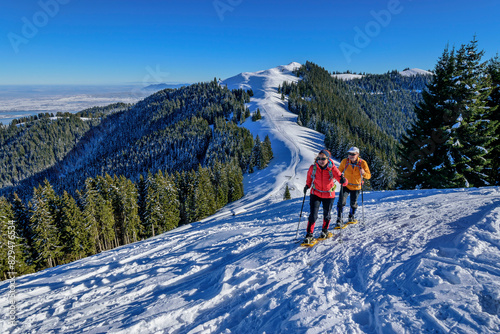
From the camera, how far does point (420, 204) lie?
990 centimetres

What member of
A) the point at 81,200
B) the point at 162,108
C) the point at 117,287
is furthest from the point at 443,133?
the point at 162,108

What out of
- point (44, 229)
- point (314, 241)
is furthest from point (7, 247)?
point (314, 241)

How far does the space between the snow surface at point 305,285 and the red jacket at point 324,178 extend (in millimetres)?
1689

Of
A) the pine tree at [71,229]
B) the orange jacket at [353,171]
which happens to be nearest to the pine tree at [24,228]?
the pine tree at [71,229]

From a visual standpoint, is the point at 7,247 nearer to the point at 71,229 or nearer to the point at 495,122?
the point at 71,229

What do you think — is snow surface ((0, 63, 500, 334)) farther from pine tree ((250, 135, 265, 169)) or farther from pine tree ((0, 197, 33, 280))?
pine tree ((250, 135, 265, 169))

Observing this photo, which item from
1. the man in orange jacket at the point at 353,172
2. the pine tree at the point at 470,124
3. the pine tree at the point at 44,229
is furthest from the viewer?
the pine tree at the point at 44,229

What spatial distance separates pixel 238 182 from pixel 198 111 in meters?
104

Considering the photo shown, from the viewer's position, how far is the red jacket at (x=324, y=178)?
649cm

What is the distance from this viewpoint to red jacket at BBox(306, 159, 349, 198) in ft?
21.3

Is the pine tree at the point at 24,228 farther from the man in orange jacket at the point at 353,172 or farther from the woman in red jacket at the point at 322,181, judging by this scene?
the man in orange jacket at the point at 353,172

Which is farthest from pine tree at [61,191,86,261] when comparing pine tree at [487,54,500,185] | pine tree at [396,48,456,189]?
pine tree at [487,54,500,185]

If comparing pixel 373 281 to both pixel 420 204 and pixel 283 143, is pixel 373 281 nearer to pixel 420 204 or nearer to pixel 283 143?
pixel 420 204

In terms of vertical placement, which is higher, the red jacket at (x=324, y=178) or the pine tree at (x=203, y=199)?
the red jacket at (x=324, y=178)
